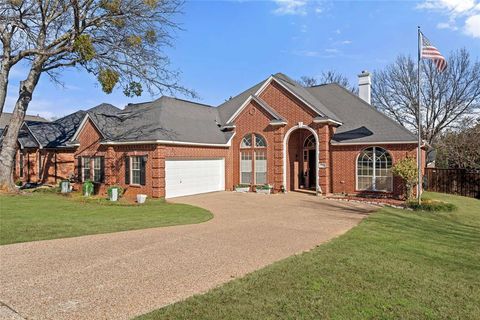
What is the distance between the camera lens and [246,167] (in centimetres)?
2117

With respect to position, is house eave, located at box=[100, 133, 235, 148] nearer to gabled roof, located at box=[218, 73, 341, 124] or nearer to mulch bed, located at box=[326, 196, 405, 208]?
gabled roof, located at box=[218, 73, 341, 124]

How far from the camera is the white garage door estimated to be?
1768 cm

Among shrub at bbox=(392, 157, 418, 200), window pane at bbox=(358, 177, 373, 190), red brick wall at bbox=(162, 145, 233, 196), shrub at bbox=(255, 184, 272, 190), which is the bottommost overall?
shrub at bbox=(255, 184, 272, 190)

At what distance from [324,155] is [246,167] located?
15.9 ft

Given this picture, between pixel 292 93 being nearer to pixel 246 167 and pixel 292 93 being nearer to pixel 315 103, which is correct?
pixel 315 103

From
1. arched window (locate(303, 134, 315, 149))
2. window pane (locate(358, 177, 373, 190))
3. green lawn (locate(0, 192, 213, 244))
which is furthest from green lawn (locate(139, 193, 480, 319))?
arched window (locate(303, 134, 315, 149))

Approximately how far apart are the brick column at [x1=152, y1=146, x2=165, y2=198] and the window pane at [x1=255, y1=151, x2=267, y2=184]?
617cm

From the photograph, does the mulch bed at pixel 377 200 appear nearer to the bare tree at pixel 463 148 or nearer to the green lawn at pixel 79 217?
the green lawn at pixel 79 217

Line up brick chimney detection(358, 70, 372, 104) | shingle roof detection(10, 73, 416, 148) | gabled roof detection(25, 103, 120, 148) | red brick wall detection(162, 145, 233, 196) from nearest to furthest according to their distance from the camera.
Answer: red brick wall detection(162, 145, 233, 196) < shingle roof detection(10, 73, 416, 148) < brick chimney detection(358, 70, 372, 104) < gabled roof detection(25, 103, 120, 148)

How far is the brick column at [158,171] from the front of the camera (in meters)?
16.9

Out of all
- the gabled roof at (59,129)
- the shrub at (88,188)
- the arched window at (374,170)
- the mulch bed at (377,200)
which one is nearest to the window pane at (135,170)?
the shrub at (88,188)

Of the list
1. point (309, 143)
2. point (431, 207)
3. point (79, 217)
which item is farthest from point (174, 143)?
point (431, 207)

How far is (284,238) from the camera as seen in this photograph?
8.98 metres

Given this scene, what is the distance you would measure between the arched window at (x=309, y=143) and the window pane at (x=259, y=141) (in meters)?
2.82
